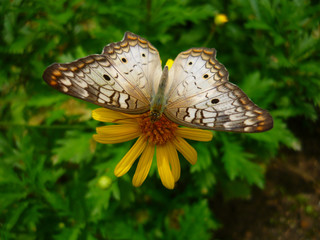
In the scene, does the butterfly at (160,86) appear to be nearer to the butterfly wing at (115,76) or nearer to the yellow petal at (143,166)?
the butterfly wing at (115,76)

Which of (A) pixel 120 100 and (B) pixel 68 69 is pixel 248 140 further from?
(B) pixel 68 69

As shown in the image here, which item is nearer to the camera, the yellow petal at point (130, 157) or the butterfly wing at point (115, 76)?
the butterfly wing at point (115, 76)

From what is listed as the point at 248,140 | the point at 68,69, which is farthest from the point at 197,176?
the point at 68,69

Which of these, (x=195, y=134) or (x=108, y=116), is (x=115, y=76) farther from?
(x=195, y=134)

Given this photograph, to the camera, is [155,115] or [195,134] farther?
[195,134]

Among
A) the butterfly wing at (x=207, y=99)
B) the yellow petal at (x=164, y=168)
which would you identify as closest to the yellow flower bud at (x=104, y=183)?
the yellow petal at (x=164, y=168)

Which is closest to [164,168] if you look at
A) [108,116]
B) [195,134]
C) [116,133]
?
[195,134]

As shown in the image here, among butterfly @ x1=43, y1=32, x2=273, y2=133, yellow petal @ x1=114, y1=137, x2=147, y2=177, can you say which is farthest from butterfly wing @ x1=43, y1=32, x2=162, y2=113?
yellow petal @ x1=114, y1=137, x2=147, y2=177
